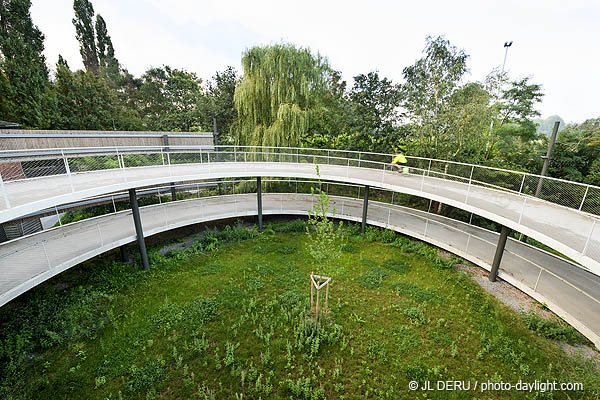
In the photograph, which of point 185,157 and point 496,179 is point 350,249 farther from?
point 185,157

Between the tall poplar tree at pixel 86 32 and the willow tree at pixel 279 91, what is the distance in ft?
117

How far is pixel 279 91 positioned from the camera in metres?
15.6

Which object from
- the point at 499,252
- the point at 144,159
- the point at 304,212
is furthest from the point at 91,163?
the point at 499,252

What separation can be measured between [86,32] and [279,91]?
132ft

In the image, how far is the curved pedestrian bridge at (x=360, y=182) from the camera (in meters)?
6.30

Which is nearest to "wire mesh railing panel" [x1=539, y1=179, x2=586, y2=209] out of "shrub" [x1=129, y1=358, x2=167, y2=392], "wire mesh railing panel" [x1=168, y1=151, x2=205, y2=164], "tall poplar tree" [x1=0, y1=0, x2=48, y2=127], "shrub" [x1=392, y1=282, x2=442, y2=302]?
"shrub" [x1=392, y1=282, x2=442, y2=302]

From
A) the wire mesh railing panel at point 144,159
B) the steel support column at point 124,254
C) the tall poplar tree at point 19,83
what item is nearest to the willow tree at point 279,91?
the wire mesh railing panel at point 144,159

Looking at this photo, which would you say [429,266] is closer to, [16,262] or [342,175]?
[342,175]

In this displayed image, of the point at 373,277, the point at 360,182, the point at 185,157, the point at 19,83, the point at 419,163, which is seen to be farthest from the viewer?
the point at 19,83

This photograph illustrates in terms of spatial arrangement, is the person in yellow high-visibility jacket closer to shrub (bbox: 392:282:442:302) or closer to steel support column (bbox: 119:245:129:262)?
shrub (bbox: 392:282:442:302)

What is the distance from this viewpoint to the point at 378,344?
265 inches

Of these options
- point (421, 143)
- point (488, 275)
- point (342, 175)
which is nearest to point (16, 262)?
point (342, 175)

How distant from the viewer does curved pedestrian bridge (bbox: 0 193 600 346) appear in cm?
686

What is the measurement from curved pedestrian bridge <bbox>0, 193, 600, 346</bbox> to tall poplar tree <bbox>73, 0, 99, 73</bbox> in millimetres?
39218
